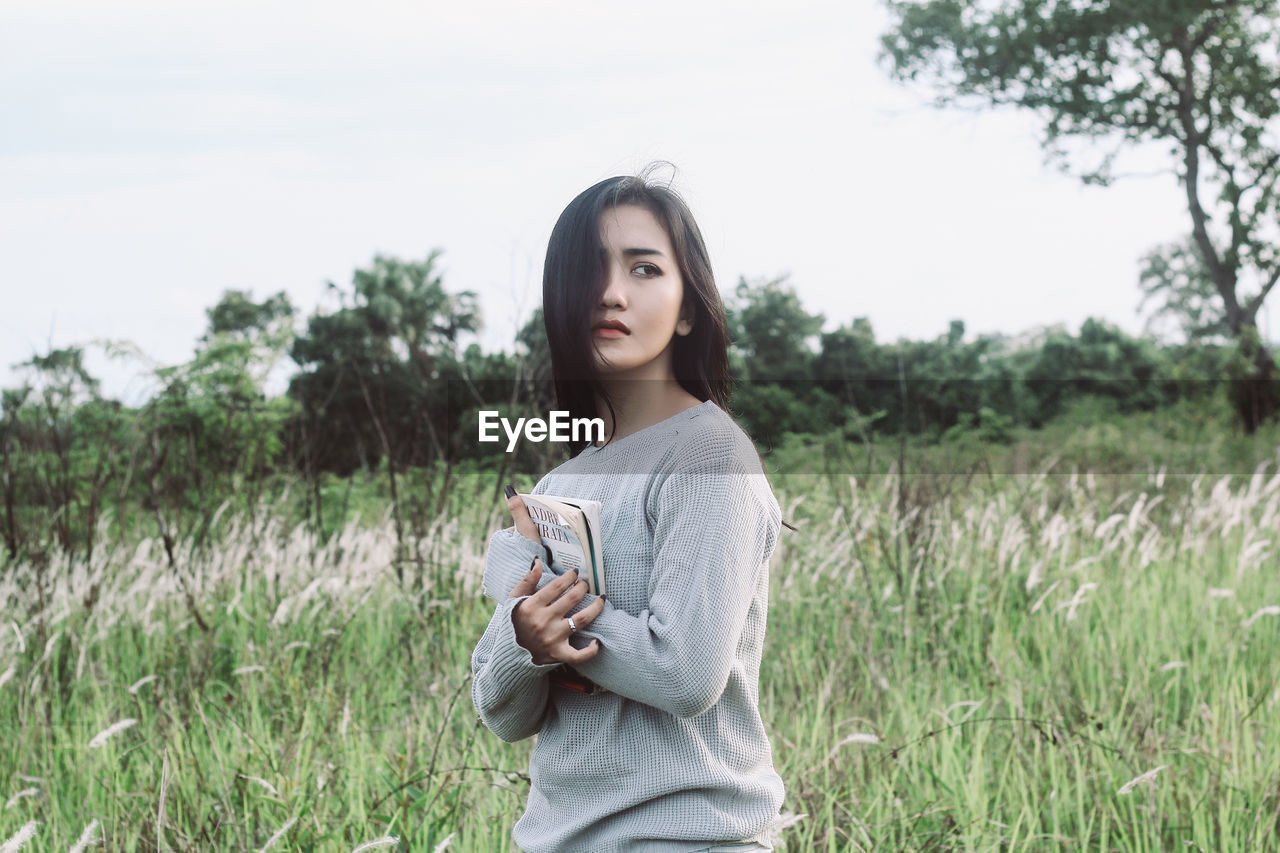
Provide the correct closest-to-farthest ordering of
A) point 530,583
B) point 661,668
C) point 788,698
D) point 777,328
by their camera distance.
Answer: point 661,668, point 530,583, point 788,698, point 777,328

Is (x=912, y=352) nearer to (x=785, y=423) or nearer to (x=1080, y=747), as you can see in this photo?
(x=785, y=423)

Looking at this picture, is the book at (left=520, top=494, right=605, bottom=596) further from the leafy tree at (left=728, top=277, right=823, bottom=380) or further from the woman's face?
the leafy tree at (left=728, top=277, right=823, bottom=380)

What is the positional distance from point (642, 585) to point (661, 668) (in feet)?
0.51

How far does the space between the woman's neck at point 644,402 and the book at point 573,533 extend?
24 centimetres

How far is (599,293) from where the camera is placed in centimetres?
146

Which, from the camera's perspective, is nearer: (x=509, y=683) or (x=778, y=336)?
(x=509, y=683)

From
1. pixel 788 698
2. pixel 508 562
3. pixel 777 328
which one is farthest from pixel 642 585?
pixel 777 328

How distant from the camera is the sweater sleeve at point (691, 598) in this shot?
4.06 ft

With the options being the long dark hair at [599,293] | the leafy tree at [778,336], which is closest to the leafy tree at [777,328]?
the leafy tree at [778,336]

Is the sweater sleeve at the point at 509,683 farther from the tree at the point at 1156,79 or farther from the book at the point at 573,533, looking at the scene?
the tree at the point at 1156,79

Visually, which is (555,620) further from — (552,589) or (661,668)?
(661,668)

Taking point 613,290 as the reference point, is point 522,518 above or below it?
below

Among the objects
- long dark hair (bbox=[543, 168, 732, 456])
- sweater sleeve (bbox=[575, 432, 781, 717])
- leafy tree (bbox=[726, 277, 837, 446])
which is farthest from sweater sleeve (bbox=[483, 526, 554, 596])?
leafy tree (bbox=[726, 277, 837, 446])

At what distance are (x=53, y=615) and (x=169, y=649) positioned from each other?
499 millimetres
